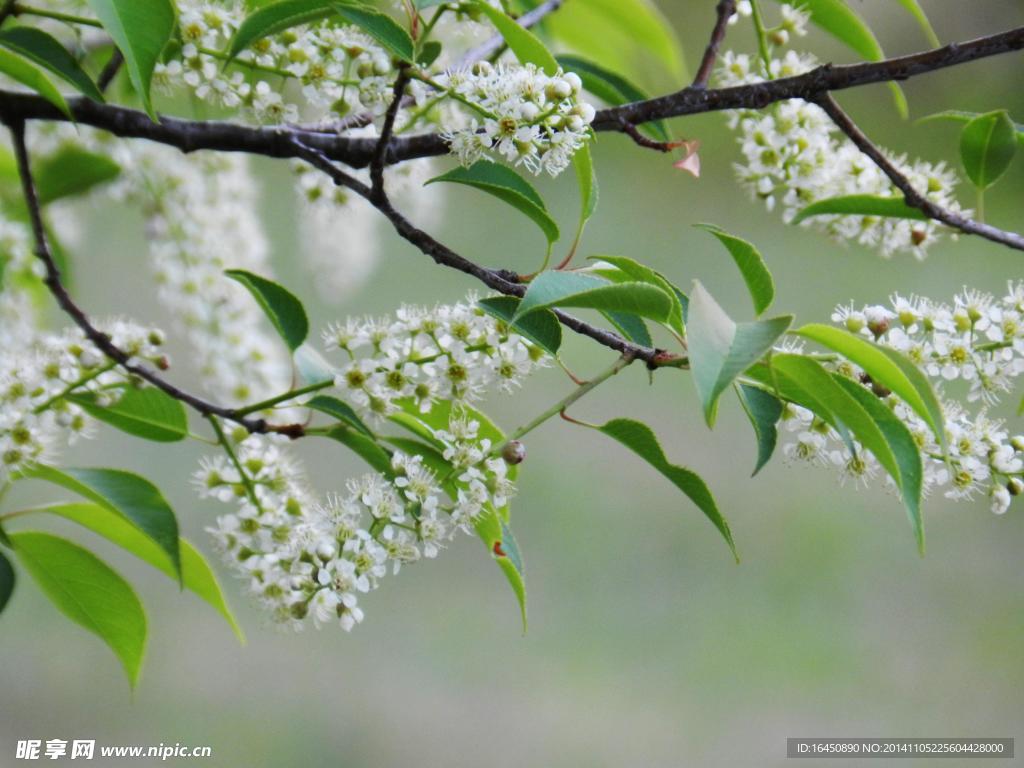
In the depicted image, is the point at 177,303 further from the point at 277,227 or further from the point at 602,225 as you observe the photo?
the point at 602,225

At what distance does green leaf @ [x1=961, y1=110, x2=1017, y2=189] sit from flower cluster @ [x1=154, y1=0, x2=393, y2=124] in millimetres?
326

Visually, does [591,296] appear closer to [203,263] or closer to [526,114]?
[526,114]

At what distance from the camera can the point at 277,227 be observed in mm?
2904

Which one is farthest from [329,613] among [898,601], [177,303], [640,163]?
[640,163]

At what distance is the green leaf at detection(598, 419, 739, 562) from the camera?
53cm

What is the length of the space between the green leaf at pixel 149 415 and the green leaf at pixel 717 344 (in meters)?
0.37

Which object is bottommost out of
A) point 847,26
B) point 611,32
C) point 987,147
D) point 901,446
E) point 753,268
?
point 901,446

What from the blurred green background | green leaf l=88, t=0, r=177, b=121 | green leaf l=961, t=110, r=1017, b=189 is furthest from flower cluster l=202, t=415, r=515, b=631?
Result: the blurred green background

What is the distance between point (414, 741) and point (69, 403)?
4.51ft

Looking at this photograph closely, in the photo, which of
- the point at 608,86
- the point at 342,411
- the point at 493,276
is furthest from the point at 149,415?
the point at 608,86

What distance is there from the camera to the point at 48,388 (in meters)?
0.65

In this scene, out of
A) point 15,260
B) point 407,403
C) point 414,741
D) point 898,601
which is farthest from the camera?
point 898,601

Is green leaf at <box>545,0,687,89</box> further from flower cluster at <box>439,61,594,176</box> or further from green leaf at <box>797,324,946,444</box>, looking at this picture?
green leaf at <box>797,324,946,444</box>

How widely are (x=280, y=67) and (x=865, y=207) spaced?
0.35 m
